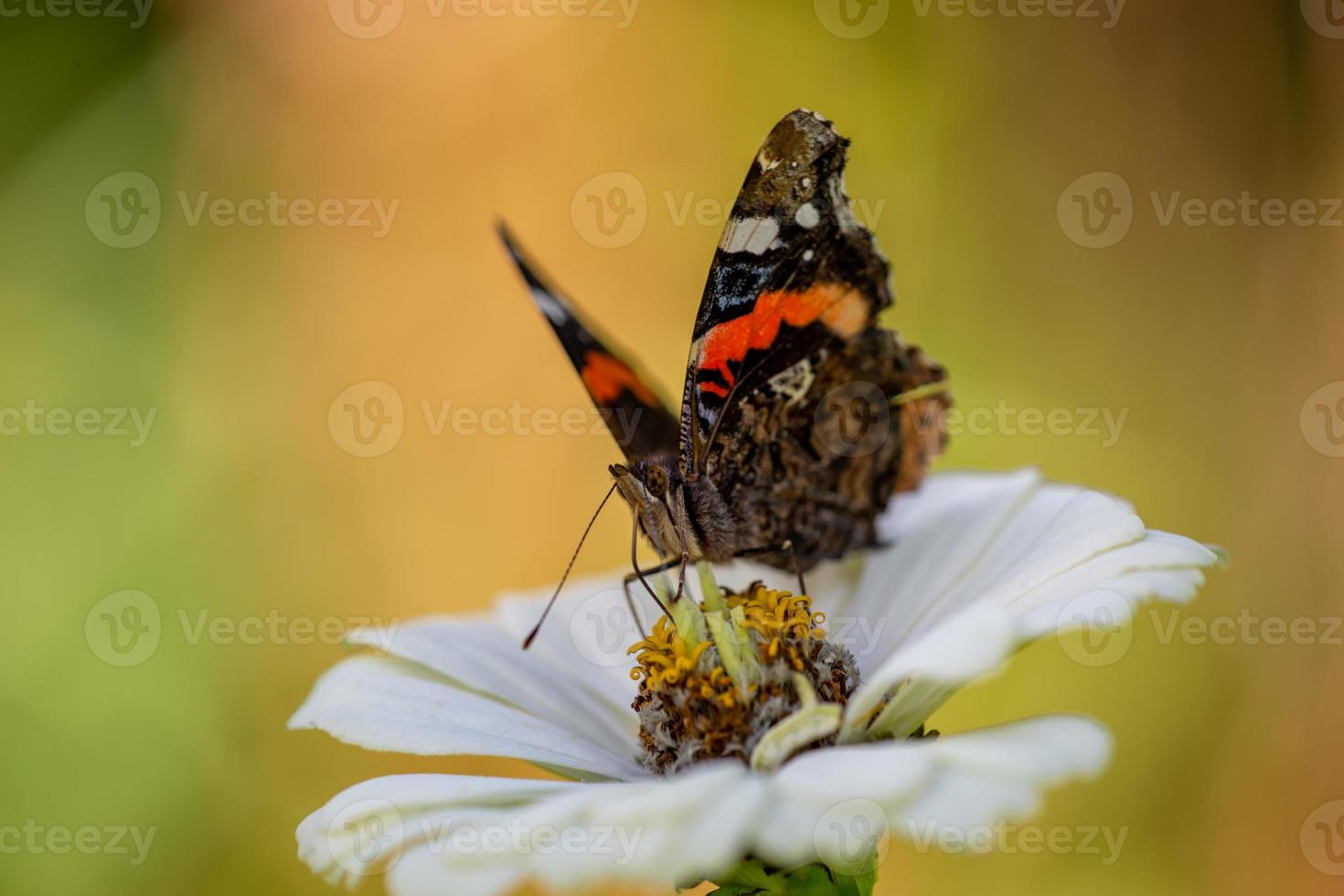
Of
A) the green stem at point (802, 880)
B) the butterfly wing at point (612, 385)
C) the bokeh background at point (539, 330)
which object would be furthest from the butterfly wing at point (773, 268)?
the bokeh background at point (539, 330)

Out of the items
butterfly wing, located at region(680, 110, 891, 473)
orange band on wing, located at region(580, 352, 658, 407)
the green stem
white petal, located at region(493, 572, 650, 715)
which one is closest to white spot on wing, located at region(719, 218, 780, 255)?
butterfly wing, located at region(680, 110, 891, 473)

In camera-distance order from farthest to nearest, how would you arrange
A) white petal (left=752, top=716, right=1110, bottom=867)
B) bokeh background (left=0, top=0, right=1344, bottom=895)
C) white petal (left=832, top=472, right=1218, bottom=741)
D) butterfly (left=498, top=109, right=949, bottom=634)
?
bokeh background (left=0, top=0, right=1344, bottom=895) < butterfly (left=498, top=109, right=949, bottom=634) < white petal (left=832, top=472, right=1218, bottom=741) < white petal (left=752, top=716, right=1110, bottom=867)

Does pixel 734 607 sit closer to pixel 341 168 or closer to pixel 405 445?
pixel 405 445

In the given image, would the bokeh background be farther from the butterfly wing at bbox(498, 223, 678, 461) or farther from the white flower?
the butterfly wing at bbox(498, 223, 678, 461)

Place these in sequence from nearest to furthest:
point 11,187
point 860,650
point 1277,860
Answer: point 860,650 → point 1277,860 → point 11,187

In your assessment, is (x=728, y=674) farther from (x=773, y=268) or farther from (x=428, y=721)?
(x=773, y=268)

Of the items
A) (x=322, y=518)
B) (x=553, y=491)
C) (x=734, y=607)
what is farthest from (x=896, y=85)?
(x=734, y=607)

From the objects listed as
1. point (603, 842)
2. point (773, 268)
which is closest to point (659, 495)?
point (773, 268)
